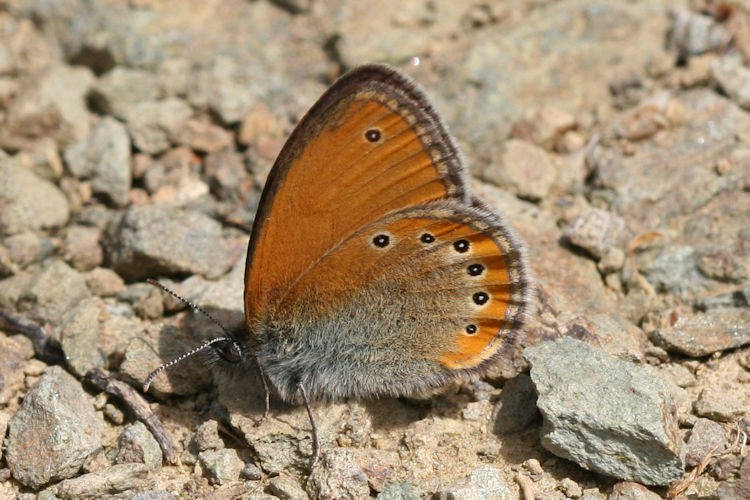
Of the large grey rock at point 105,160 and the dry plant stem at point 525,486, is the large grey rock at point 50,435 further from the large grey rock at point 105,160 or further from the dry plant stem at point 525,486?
the dry plant stem at point 525,486

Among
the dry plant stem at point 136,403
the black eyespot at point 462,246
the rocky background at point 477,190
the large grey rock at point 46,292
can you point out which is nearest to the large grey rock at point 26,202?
the rocky background at point 477,190

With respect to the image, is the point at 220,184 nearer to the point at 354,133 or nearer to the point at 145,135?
the point at 145,135

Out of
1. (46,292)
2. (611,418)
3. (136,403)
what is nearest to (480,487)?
(611,418)

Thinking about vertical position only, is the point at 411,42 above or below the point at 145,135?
above

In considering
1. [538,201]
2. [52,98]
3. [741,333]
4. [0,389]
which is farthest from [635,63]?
[0,389]

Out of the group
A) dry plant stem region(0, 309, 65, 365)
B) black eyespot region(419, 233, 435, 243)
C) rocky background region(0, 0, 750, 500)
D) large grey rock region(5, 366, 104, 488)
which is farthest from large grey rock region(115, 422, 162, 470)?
black eyespot region(419, 233, 435, 243)

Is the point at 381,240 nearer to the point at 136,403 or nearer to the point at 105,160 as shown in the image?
the point at 136,403
